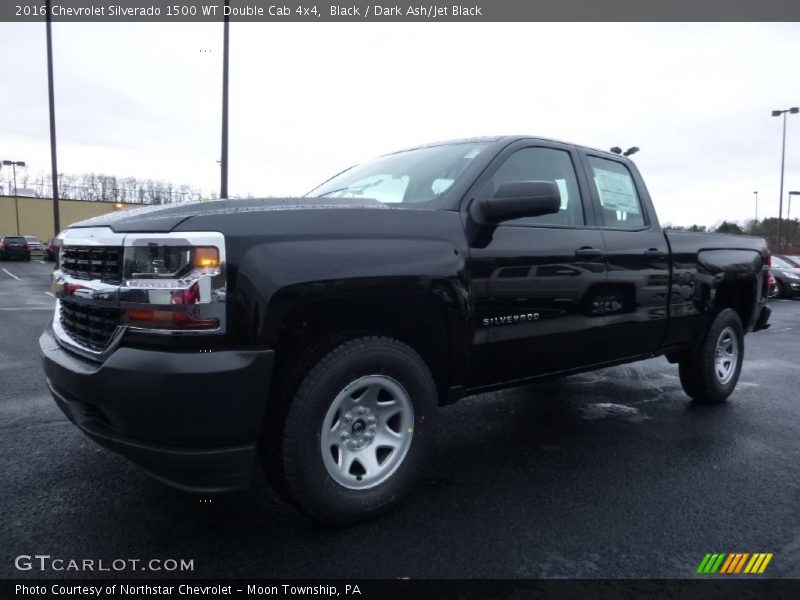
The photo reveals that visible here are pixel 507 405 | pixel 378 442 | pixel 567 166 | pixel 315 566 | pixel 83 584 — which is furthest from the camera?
pixel 507 405

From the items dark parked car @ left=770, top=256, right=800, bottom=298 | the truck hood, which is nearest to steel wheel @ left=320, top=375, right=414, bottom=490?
the truck hood

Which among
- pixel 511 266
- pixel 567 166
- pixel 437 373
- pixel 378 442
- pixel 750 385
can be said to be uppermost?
pixel 567 166

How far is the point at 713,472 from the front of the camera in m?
3.32

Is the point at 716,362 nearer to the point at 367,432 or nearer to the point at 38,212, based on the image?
the point at 367,432

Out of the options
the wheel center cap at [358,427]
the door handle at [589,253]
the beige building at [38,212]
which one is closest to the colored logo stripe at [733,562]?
the wheel center cap at [358,427]

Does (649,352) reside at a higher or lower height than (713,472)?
higher

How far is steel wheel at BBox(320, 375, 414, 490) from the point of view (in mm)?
2488

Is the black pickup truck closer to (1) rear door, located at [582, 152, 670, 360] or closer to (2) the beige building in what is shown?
(1) rear door, located at [582, 152, 670, 360]

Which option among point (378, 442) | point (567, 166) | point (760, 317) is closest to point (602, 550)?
point (378, 442)

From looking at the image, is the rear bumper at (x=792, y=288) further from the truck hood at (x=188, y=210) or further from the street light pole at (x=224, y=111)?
the truck hood at (x=188, y=210)

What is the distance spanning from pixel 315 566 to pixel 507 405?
278cm

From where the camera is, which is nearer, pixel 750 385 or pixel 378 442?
pixel 378 442

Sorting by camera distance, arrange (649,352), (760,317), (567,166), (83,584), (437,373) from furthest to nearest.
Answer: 1. (760,317)
2. (649,352)
3. (567,166)
4. (437,373)
5. (83,584)

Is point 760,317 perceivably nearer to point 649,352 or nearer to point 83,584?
point 649,352
